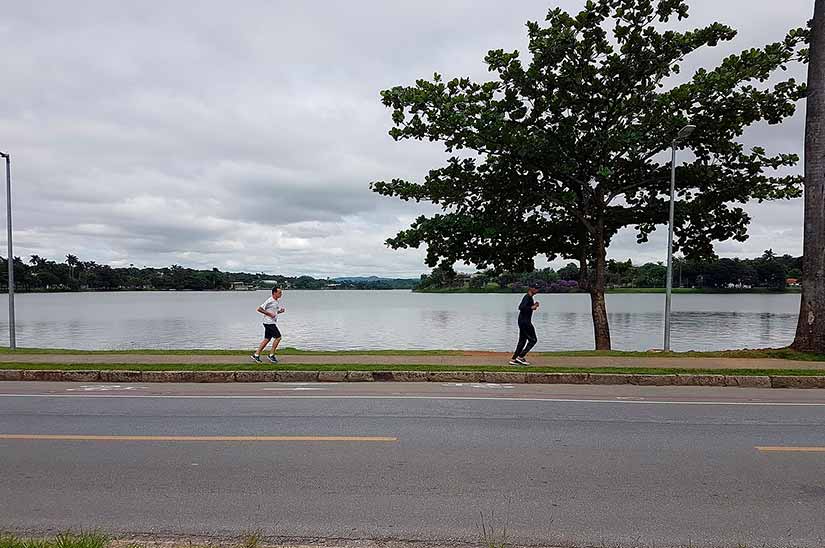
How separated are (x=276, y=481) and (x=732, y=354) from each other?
14.7 meters

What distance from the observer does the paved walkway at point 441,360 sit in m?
14.1

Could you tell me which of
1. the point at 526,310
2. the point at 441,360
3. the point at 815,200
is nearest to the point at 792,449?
the point at 526,310

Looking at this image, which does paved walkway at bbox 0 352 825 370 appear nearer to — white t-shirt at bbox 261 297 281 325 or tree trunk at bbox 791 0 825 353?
white t-shirt at bbox 261 297 281 325

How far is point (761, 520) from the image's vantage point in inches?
189

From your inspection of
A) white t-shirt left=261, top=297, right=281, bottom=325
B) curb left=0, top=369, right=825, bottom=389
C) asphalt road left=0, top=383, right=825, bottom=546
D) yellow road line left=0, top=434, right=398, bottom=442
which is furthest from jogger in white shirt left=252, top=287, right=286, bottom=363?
yellow road line left=0, top=434, right=398, bottom=442

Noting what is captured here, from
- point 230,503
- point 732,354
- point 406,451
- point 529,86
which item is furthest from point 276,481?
point 529,86

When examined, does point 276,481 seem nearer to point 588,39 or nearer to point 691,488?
point 691,488

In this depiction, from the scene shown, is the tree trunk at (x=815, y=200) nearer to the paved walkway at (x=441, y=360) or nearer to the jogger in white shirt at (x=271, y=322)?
the paved walkway at (x=441, y=360)

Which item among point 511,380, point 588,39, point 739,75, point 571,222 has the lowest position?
point 511,380

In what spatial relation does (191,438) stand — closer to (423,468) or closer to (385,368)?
(423,468)

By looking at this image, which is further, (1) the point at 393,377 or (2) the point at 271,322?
(2) the point at 271,322

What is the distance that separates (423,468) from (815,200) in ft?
Answer: 49.2

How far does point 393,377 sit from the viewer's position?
12922mm

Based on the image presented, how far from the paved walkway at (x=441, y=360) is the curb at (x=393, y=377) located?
1.00 meters
